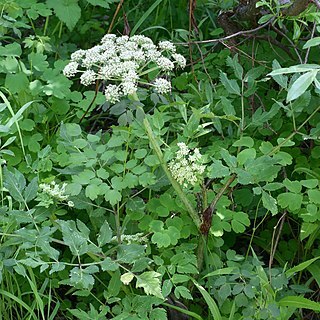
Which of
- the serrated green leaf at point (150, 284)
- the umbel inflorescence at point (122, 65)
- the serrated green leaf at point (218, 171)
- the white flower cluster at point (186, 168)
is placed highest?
the umbel inflorescence at point (122, 65)

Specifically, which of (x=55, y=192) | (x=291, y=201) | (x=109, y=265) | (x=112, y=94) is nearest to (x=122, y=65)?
(x=112, y=94)

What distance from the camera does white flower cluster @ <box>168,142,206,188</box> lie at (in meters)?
1.90

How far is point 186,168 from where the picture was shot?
6.23ft

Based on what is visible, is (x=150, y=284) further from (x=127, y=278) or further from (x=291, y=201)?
(x=291, y=201)

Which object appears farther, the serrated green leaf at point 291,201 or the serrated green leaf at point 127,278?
the serrated green leaf at point 291,201

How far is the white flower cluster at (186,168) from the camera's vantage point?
1896mm

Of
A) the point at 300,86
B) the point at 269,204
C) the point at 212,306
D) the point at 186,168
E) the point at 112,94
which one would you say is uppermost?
the point at 300,86

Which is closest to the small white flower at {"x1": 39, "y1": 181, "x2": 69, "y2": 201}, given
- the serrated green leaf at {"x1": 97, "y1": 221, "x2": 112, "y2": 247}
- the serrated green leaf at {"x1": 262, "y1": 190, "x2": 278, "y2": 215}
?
the serrated green leaf at {"x1": 97, "y1": 221, "x2": 112, "y2": 247}

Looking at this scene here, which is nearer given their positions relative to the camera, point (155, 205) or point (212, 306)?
point (212, 306)

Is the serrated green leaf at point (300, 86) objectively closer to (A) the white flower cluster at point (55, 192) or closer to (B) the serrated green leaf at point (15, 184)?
(A) the white flower cluster at point (55, 192)

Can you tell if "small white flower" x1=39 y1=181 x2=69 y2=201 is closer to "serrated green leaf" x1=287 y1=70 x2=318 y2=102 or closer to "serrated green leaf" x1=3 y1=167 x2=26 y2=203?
"serrated green leaf" x1=3 y1=167 x2=26 y2=203

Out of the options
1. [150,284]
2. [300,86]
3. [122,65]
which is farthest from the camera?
[122,65]

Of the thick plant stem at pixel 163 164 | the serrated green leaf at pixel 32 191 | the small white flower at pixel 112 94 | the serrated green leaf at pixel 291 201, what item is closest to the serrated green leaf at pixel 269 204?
the serrated green leaf at pixel 291 201

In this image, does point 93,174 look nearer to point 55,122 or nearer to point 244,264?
point 244,264
